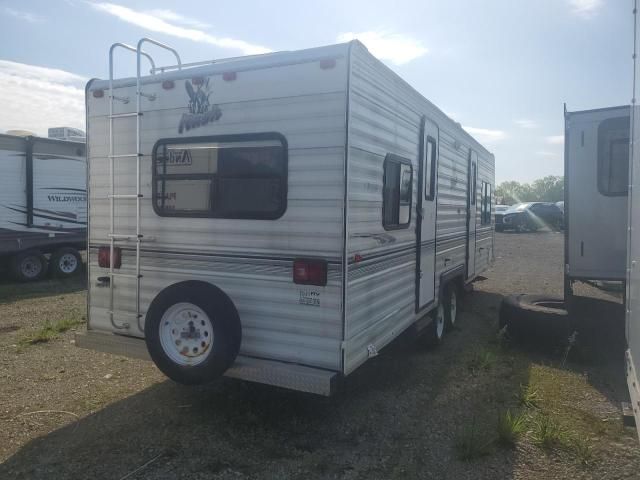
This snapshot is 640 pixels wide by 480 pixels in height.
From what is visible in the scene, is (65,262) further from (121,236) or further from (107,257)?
(121,236)

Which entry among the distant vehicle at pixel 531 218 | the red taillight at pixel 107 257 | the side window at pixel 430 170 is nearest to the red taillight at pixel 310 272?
the red taillight at pixel 107 257

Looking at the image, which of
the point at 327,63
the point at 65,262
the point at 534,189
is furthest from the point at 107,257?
the point at 534,189

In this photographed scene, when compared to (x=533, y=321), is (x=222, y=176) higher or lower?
higher

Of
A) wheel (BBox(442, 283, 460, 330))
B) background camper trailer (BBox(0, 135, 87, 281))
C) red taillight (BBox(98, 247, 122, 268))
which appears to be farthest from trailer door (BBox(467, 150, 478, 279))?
background camper trailer (BBox(0, 135, 87, 281))

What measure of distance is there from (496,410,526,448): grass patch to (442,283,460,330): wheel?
286cm

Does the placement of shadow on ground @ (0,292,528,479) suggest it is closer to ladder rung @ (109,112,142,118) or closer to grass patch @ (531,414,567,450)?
grass patch @ (531,414,567,450)

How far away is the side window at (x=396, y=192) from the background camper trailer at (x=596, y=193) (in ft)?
8.70

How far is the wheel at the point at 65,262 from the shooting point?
11688 mm

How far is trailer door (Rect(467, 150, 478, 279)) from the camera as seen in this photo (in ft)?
27.2

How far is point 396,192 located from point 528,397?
2.22 meters

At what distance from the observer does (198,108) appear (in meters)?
4.43

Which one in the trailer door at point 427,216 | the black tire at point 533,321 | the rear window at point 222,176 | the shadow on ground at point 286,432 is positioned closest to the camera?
the shadow on ground at point 286,432

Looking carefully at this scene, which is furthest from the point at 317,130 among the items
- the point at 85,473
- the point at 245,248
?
the point at 85,473

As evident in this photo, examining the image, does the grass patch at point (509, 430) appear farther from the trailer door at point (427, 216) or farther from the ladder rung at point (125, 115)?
the ladder rung at point (125, 115)
